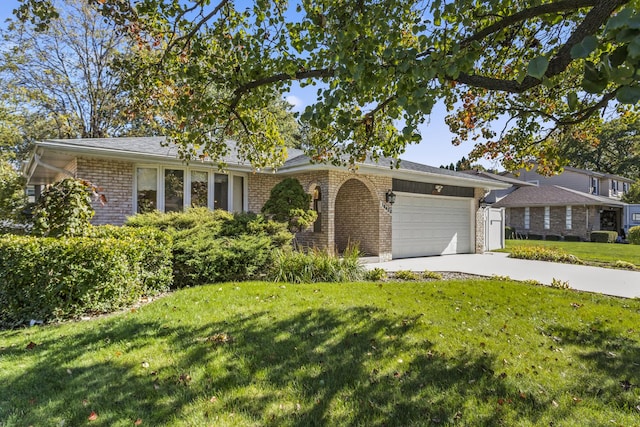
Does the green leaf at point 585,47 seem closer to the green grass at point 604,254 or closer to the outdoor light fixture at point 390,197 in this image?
the outdoor light fixture at point 390,197

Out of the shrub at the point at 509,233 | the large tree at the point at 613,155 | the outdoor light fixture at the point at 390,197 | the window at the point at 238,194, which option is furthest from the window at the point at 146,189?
the large tree at the point at 613,155

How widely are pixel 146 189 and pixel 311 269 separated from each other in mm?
5529

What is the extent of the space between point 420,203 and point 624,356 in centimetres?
977

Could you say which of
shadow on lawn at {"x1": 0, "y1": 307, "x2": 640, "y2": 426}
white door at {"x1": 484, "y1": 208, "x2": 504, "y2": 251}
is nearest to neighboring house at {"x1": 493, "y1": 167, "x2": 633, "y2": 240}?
white door at {"x1": 484, "y1": 208, "x2": 504, "y2": 251}

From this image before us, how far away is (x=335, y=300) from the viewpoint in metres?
5.94

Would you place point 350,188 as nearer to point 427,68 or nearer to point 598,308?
point 598,308

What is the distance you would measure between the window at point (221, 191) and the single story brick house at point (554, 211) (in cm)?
2304

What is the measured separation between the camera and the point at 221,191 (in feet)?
37.0

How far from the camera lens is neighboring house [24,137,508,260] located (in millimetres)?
9469

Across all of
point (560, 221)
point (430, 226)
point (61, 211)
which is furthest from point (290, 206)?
point (560, 221)

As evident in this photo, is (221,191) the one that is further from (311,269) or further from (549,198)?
(549,198)

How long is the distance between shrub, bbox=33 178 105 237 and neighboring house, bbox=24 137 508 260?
9.24ft

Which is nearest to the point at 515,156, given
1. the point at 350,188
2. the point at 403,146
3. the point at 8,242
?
the point at 403,146

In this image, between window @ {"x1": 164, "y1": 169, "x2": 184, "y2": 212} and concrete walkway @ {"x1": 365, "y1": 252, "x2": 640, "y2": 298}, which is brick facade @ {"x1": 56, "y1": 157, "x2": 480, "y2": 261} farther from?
concrete walkway @ {"x1": 365, "y1": 252, "x2": 640, "y2": 298}
